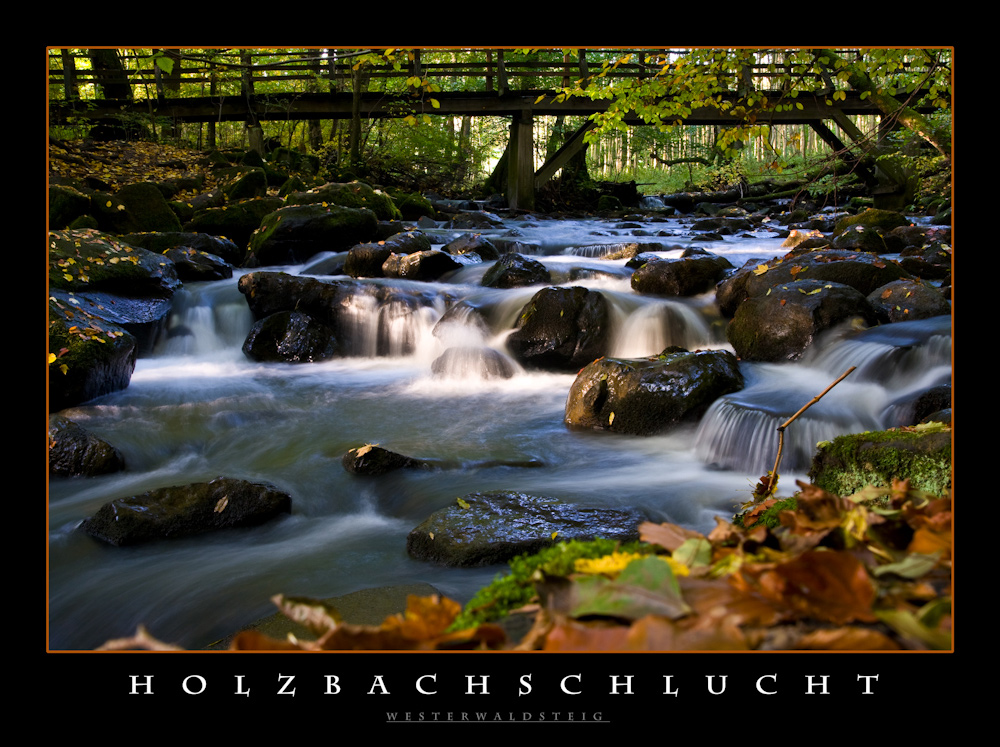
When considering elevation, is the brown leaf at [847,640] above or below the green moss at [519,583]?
above

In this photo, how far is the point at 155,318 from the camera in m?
9.17

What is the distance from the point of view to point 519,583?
128 cm

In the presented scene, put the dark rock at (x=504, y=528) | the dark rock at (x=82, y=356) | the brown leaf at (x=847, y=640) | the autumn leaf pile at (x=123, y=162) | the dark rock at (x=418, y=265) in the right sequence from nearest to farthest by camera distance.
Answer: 1. the brown leaf at (x=847, y=640)
2. the dark rock at (x=504, y=528)
3. the dark rock at (x=82, y=356)
4. the dark rock at (x=418, y=265)
5. the autumn leaf pile at (x=123, y=162)

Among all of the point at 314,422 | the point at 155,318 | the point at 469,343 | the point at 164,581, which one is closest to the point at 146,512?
the point at 164,581

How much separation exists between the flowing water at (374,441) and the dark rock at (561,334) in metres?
0.27

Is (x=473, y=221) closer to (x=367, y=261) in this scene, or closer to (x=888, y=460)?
(x=367, y=261)

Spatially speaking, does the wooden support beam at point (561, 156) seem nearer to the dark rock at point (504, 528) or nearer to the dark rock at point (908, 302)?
the dark rock at point (908, 302)

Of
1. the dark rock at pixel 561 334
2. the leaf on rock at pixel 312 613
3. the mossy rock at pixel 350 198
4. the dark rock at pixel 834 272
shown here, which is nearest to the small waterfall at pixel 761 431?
the dark rock at pixel 561 334

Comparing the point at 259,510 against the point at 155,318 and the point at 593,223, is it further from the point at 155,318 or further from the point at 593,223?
the point at 593,223

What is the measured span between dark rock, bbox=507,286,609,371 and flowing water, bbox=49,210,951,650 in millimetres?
265

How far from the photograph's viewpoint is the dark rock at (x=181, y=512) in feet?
13.1

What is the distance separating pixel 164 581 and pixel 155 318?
6578mm

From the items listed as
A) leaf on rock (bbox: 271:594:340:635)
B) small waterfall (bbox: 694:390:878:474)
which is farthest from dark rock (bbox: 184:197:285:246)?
leaf on rock (bbox: 271:594:340:635)

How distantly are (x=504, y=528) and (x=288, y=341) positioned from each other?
5.99 meters
